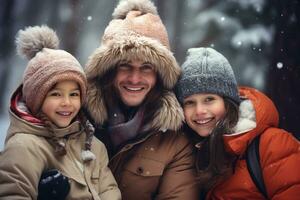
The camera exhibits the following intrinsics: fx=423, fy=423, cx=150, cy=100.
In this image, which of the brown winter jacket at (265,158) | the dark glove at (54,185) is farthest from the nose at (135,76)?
the dark glove at (54,185)

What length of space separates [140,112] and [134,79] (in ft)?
0.71

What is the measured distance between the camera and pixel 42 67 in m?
2.33

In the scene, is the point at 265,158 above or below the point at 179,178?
above

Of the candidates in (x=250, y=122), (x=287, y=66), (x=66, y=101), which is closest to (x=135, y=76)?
(x=66, y=101)

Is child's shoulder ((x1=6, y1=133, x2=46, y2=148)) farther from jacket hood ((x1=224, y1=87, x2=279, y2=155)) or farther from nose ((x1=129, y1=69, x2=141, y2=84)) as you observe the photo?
jacket hood ((x1=224, y1=87, x2=279, y2=155))

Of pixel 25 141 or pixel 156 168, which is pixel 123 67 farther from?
pixel 25 141

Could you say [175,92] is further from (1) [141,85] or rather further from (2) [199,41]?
(2) [199,41]

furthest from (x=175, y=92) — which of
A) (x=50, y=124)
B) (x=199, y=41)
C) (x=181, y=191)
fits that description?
(x=199, y=41)

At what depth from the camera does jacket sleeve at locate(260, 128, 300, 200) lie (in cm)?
233

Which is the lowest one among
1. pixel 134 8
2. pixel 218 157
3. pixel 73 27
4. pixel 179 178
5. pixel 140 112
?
pixel 179 178

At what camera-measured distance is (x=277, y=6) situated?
4.21m

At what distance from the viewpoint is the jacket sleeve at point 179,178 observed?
2670 mm

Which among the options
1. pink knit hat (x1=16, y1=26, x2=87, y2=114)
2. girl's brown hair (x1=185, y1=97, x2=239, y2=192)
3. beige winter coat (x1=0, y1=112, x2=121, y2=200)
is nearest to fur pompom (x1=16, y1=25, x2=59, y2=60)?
pink knit hat (x1=16, y1=26, x2=87, y2=114)

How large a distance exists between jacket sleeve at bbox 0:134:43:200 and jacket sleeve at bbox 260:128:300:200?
4.11 feet
